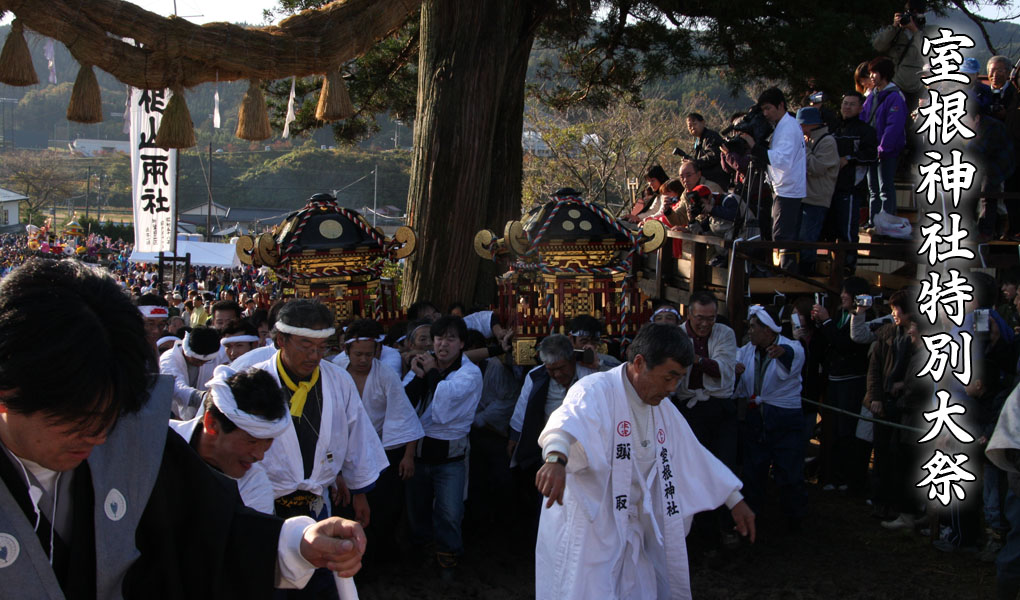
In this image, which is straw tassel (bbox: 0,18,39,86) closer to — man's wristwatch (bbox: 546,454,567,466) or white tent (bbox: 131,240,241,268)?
man's wristwatch (bbox: 546,454,567,466)

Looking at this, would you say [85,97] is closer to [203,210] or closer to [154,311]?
[154,311]

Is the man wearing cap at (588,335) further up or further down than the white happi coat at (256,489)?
further up

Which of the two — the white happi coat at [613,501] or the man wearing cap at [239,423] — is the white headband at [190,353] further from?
the white happi coat at [613,501]

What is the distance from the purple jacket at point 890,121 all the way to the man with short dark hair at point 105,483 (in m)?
6.33

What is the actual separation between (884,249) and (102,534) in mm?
6120

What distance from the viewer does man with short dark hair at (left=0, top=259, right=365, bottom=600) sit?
1609 millimetres

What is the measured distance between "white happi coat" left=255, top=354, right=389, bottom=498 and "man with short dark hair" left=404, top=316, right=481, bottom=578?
1.13 metres

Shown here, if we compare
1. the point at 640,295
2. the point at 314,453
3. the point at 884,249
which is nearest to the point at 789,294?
the point at 884,249

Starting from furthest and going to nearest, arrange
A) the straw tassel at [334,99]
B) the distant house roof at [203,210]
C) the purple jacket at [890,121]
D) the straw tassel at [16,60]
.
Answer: the distant house roof at [203,210]
the straw tassel at [334,99]
the purple jacket at [890,121]
the straw tassel at [16,60]

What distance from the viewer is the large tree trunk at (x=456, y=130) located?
29.0ft

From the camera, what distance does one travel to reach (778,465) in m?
6.03

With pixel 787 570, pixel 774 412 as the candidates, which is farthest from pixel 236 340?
pixel 787 570

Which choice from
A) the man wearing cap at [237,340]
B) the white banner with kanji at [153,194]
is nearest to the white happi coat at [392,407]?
the man wearing cap at [237,340]

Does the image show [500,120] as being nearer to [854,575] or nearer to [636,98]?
[636,98]
